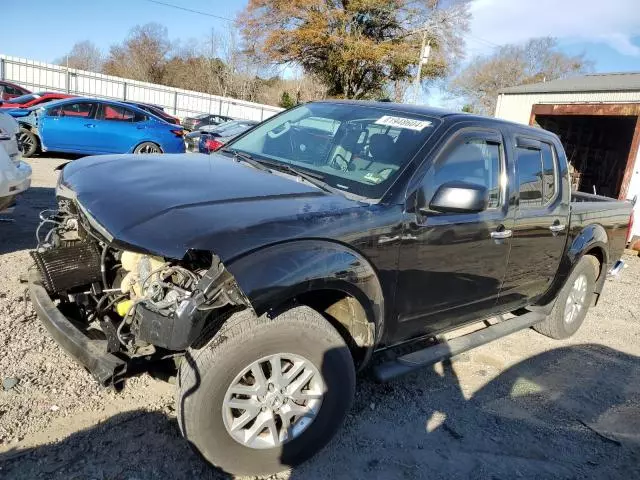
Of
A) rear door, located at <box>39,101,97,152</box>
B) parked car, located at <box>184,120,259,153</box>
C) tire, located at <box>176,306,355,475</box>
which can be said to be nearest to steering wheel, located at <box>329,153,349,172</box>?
tire, located at <box>176,306,355,475</box>

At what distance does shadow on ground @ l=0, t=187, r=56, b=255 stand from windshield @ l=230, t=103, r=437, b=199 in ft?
10.4

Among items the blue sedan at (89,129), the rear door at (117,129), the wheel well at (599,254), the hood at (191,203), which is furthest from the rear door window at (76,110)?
the wheel well at (599,254)

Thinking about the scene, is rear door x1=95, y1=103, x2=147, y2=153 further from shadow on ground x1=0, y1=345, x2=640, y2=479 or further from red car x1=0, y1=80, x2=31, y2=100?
shadow on ground x1=0, y1=345, x2=640, y2=479

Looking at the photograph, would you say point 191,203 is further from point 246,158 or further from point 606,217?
point 606,217

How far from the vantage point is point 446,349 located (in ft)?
11.8

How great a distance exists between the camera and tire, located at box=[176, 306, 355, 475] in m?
2.40

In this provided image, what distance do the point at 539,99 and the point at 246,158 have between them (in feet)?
43.0

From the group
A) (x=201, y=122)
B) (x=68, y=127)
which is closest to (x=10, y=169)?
(x=68, y=127)

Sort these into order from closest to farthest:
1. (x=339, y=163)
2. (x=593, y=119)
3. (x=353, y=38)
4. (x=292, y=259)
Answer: (x=292, y=259) < (x=339, y=163) < (x=593, y=119) < (x=353, y=38)

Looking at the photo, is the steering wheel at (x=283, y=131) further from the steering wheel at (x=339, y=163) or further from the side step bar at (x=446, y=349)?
the side step bar at (x=446, y=349)

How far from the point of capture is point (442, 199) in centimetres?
304

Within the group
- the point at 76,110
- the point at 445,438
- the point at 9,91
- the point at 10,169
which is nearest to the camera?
the point at 445,438

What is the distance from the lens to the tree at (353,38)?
27859mm

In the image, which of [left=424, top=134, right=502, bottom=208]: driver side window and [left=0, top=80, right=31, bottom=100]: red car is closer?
[left=424, top=134, right=502, bottom=208]: driver side window
